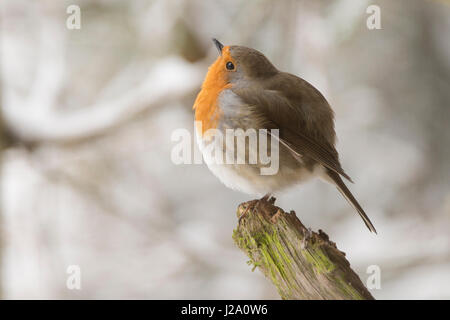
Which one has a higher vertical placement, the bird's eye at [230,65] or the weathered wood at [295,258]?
the bird's eye at [230,65]

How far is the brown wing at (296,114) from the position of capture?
268cm

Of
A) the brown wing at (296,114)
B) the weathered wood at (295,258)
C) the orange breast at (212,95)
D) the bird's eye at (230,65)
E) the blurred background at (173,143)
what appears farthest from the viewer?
the blurred background at (173,143)

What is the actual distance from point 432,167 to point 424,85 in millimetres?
871

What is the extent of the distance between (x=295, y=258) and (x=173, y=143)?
3898mm

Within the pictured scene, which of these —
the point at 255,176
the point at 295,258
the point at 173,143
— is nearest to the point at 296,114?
the point at 255,176

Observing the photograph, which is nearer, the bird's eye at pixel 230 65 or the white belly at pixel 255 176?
the white belly at pixel 255 176

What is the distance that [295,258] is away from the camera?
219 cm

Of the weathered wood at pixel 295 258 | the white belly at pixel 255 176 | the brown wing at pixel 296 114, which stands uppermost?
the brown wing at pixel 296 114

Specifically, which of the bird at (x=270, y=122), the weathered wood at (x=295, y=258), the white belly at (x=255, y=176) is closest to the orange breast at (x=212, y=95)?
the bird at (x=270, y=122)

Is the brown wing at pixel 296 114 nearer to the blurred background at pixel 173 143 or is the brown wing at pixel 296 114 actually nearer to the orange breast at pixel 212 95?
the orange breast at pixel 212 95

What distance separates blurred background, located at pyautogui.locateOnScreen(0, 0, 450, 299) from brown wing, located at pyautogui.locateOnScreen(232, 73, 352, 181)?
242 centimetres

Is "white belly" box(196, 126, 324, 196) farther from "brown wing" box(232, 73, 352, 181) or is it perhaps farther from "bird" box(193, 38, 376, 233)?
"brown wing" box(232, 73, 352, 181)

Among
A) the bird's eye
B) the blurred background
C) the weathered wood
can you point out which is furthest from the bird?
the blurred background
